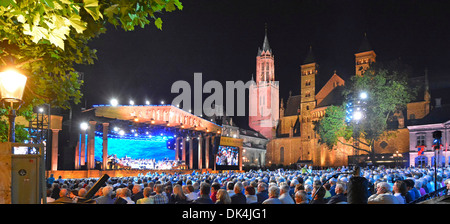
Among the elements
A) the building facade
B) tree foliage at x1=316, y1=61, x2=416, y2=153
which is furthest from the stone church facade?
tree foliage at x1=316, y1=61, x2=416, y2=153

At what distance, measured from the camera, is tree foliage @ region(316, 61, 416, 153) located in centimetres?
4753

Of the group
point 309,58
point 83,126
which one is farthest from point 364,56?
point 83,126

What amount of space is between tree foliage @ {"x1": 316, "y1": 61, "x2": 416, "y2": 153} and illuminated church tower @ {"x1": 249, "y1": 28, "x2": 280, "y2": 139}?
146 ft

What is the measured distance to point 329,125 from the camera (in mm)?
51438

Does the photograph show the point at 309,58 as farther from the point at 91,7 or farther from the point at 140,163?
the point at 91,7

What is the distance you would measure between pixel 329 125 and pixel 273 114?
47.0 metres

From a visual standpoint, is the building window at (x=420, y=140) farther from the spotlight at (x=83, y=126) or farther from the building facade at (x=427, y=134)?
the spotlight at (x=83, y=126)

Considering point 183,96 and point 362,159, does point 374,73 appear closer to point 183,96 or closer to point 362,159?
point 362,159

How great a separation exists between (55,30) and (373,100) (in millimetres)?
49163

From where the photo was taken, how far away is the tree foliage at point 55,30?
166 inches

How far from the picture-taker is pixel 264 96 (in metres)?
100

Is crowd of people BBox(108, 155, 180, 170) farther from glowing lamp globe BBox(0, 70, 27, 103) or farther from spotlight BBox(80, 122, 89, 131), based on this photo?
glowing lamp globe BBox(0, 70, 27, 103)

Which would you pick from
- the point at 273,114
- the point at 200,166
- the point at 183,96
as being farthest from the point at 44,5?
the point at 273,114
